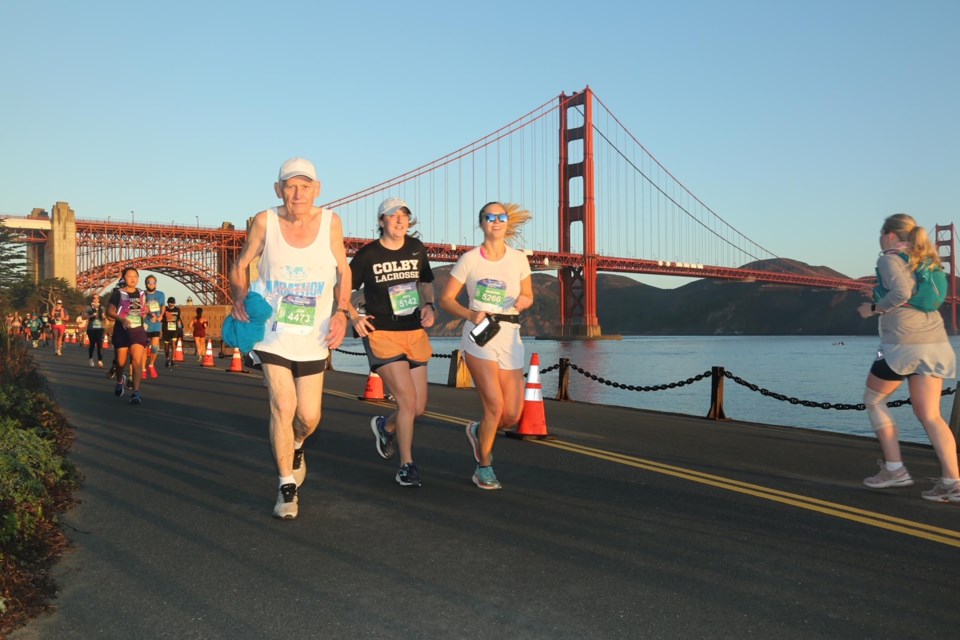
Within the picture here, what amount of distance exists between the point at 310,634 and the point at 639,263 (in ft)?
266

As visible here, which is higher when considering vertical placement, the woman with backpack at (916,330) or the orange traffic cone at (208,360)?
the woman with backpack at (916,330)

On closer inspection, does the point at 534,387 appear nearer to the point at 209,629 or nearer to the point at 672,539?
the point at 672,539

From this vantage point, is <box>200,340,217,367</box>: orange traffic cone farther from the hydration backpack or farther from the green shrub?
the hydration backpack

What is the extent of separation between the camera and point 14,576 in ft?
12.4

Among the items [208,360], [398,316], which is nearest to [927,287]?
[398,316]

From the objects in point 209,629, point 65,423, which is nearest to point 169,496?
point 209,629

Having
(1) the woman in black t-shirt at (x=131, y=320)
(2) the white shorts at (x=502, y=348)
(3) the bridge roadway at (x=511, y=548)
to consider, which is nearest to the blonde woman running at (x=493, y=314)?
(2) the white shorts at (x=502, y=348)

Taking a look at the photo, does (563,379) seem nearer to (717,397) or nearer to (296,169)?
(717,397)

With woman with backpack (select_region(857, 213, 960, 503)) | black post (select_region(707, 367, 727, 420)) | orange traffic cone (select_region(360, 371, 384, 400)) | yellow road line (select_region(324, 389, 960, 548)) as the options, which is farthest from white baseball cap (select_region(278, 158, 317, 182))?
orange traffic cone (select_region(360, 371, 384, 400))

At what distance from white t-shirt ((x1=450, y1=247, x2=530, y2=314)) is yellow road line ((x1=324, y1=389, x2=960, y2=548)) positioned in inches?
70.8

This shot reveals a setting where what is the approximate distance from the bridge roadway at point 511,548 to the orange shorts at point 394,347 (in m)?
0.87

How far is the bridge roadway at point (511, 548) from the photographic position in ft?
11.2

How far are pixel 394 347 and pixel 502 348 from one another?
0.73 m

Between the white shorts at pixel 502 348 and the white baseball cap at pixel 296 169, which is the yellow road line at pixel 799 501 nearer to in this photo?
the white shorts at pixel 502 348
